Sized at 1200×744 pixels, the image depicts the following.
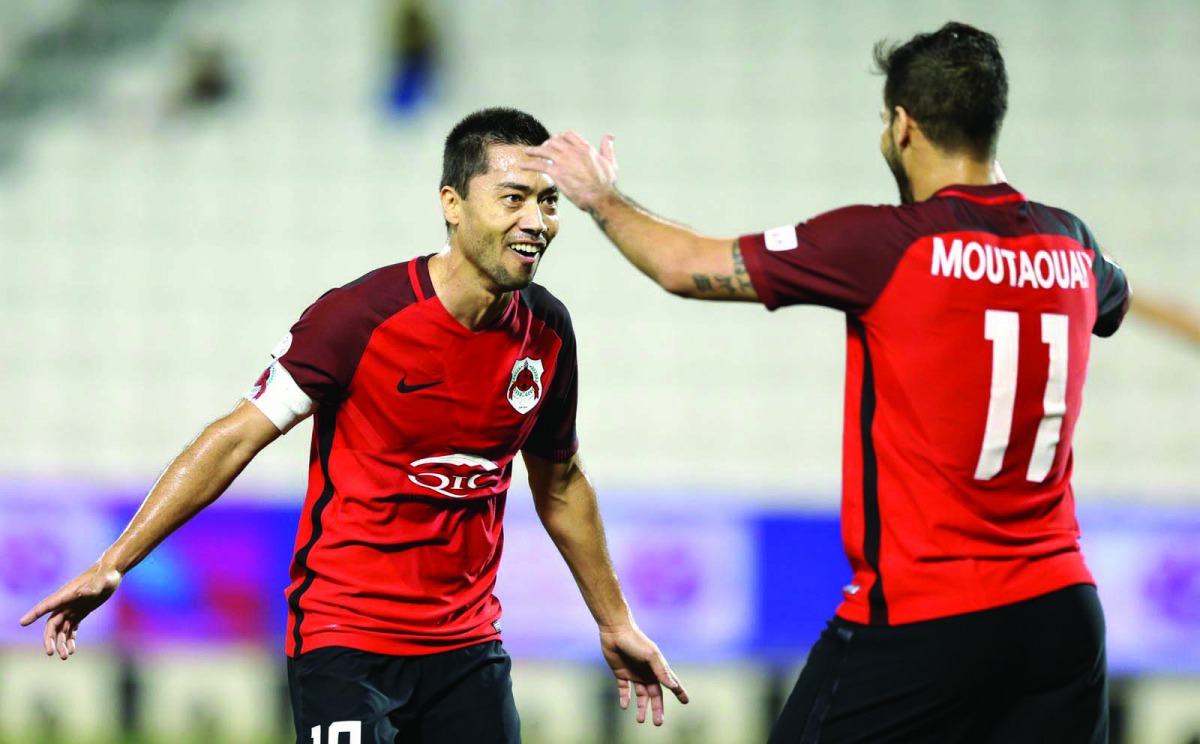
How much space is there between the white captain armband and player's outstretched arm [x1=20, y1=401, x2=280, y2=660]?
0.02 metres

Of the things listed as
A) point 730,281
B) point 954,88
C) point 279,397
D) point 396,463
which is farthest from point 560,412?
point 954,88

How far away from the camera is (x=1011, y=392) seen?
3.32 m

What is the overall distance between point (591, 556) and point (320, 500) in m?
0.91

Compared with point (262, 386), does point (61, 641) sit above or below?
below

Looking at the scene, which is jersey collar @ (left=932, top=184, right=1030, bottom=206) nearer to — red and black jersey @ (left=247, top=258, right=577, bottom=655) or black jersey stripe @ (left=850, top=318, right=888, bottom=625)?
black jersey stripe @ (left=850, top=318, right=888, bottom=625)

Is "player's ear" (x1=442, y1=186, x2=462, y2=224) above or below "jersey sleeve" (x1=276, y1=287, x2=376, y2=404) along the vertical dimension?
above

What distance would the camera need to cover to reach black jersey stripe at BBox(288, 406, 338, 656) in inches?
166

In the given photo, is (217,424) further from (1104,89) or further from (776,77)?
(1104,89)

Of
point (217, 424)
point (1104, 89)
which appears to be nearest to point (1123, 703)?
point (1104, 89)

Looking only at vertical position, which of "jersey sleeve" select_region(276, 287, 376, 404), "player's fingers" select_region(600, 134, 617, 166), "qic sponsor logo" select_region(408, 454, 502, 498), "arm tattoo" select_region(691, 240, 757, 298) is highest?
"player's fingers" select_region(600, 134, 617, 166)

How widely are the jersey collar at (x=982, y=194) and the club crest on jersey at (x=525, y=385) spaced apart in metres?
1.43

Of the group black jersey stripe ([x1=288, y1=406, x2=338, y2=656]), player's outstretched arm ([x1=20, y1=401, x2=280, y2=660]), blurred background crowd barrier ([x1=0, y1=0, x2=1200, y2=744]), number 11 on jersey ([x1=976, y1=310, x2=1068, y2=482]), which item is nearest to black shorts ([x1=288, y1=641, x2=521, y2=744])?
black jersey stripe ([x1=288, y1=406, x2=338, y2=656])

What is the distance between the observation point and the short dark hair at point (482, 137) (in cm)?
436

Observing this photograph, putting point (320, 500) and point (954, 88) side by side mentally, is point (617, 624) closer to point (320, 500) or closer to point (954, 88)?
point (320, 500)
